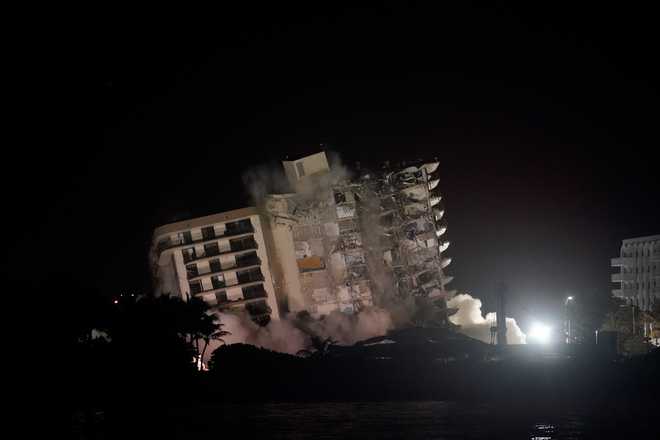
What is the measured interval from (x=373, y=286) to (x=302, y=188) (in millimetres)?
11333

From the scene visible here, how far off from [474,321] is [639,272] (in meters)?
43.7

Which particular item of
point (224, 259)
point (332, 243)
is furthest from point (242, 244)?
point (332, 243)

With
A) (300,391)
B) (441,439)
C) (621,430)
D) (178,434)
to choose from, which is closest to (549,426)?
(621,430)

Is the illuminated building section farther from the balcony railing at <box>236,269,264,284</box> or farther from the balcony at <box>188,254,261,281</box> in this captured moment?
the balcony at <box>188,254,261,281</box>

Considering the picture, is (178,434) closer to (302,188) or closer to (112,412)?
(112,412)

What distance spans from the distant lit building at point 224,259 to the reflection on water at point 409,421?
42526 mm

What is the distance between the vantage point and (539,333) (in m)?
108

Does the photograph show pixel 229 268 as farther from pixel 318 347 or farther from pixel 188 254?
pixel 318 347

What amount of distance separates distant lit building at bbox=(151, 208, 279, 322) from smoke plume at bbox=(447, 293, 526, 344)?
1958 cm

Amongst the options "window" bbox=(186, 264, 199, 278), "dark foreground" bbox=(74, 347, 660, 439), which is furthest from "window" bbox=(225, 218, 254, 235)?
"dark foreground" bbox=(74, 347, 660, 439)

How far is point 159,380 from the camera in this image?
→ 6134cm

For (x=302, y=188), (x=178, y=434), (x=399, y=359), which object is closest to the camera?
(x=178, y=434)

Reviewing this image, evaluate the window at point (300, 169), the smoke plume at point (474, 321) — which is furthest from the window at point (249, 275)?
the smoke plume at point (474, 321)

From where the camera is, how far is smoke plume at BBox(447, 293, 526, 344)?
10419 cm
